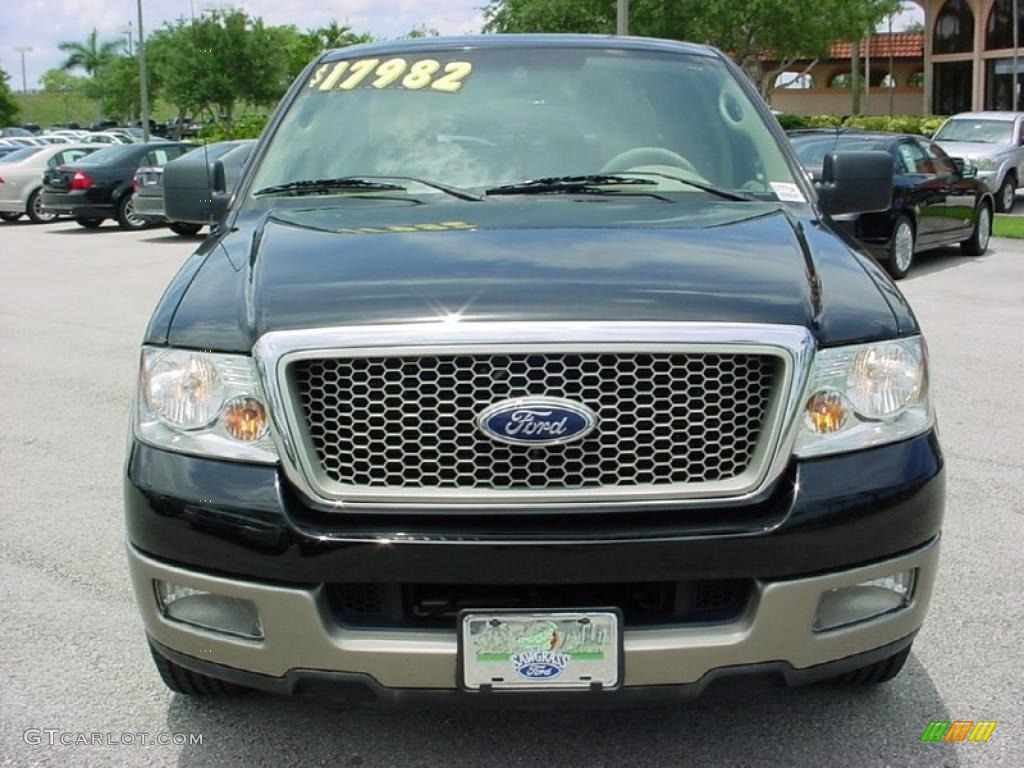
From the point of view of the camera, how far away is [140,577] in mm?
2906

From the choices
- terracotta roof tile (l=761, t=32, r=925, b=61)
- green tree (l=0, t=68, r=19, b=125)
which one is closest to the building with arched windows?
terracotta roof tile (l=761, t=32, r=925, b=61)

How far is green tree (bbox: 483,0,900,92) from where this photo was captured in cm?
3647

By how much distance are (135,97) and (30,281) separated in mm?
77578

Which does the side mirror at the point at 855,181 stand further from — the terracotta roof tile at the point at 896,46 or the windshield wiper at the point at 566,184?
the terracotta roof tile at the point at 896,46

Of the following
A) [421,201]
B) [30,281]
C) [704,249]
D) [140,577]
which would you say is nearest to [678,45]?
[421,201]

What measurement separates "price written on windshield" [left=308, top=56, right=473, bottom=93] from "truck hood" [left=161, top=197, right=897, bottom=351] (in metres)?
0.99

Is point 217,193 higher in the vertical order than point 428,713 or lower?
higher

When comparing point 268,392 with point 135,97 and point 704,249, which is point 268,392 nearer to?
point 704,249

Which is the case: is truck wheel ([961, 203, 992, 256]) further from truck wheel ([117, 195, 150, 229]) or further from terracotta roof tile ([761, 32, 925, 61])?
terracotta roof tile ([761, 32, 925, 61])

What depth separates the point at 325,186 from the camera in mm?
4051

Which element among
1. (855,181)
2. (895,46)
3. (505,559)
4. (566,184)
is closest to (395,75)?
(566,184)

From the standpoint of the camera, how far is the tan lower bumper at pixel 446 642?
2.68 m

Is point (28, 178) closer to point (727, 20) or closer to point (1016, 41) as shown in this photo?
point (727, 20)

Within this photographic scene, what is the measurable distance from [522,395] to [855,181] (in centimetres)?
220
